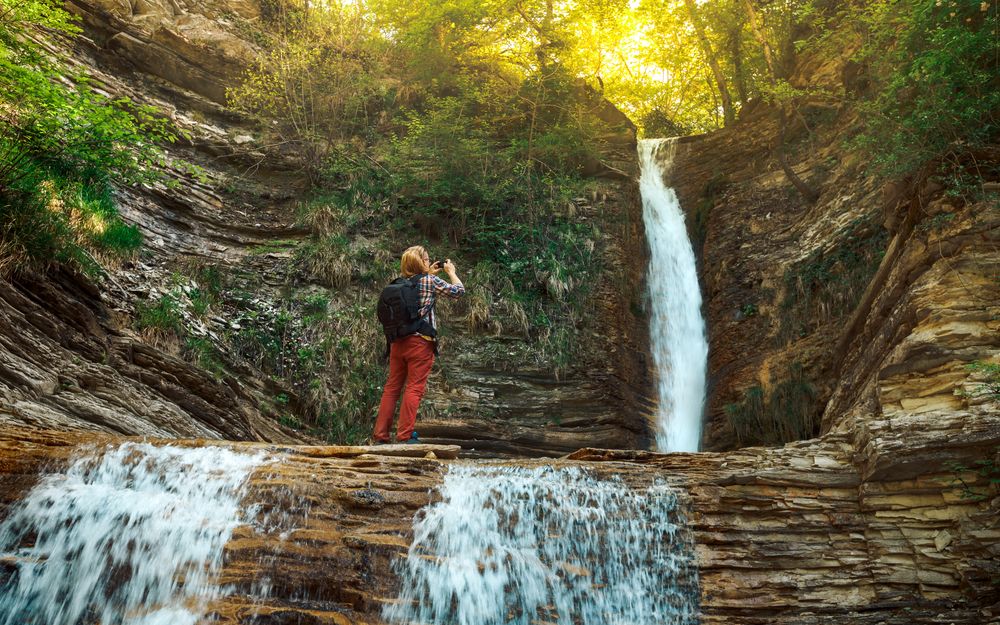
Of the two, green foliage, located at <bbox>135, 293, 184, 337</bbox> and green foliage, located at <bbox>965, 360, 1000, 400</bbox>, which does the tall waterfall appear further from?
green foliage, located at <bbox>135, 293, 184, 337</bbox>

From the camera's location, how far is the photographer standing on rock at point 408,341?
737 cm

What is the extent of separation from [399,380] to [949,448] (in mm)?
5360

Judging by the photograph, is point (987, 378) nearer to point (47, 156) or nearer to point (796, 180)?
point (796, 180)

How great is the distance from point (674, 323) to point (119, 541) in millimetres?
10443

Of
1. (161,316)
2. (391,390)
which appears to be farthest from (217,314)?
(391,390)

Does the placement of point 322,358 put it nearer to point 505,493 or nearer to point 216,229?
point 216,229

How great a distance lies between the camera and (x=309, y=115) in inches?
591

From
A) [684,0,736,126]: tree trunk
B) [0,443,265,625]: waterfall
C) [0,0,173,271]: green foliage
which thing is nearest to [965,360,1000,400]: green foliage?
[0,443,265,625]: waterfall

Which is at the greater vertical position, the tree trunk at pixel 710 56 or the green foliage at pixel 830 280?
the tree trunk at pixel 710 56

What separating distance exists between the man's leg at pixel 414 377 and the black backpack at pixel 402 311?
137mm

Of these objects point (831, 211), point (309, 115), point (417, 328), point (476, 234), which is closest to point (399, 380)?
point (417, 328)

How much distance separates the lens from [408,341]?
7461 millimetres

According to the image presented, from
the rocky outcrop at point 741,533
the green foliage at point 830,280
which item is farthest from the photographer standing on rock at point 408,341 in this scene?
the green foliage at point 830,280

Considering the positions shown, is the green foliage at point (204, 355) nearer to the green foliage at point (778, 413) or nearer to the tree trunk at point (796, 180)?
the green foliage at point (778, 413)
